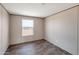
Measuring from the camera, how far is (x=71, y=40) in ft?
8.70

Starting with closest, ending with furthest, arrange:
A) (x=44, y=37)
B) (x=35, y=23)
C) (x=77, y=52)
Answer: (x=77, y=52) < (x=35, y=23) < (x=44, y=37)

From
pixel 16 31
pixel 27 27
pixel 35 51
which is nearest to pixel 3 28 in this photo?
pixel 16 31

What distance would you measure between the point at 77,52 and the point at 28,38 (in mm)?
3566

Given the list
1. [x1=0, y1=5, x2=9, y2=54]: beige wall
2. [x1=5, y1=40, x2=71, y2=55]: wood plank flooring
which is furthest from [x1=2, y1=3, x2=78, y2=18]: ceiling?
[x1=5, y1=40, x2=71, y2=55]: wood plank flooring

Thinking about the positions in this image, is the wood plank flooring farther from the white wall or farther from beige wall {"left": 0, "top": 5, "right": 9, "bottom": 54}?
the white wall

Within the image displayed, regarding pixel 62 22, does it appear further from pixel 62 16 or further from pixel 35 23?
pixel 35 23

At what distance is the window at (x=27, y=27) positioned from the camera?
4.64 metres

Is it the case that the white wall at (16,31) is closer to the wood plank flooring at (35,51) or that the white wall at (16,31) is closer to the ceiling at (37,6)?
the wood plank flooring at (35,51)

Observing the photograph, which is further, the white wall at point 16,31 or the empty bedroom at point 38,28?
the white wall at point 16,31

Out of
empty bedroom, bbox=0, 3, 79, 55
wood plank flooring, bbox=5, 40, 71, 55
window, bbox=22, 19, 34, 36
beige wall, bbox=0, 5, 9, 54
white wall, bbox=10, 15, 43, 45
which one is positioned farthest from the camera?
window, bbox=22, 19, 34, 36

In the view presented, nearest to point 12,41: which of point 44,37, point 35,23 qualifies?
point 35,23

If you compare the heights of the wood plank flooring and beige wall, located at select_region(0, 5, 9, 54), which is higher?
beige wall, located at select_region(0, 5, 9, 54)

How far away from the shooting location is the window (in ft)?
15.2

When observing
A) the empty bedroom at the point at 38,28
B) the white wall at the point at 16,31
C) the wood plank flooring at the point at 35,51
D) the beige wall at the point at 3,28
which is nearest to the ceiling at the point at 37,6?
the empty bedroom at the point at 38,28
